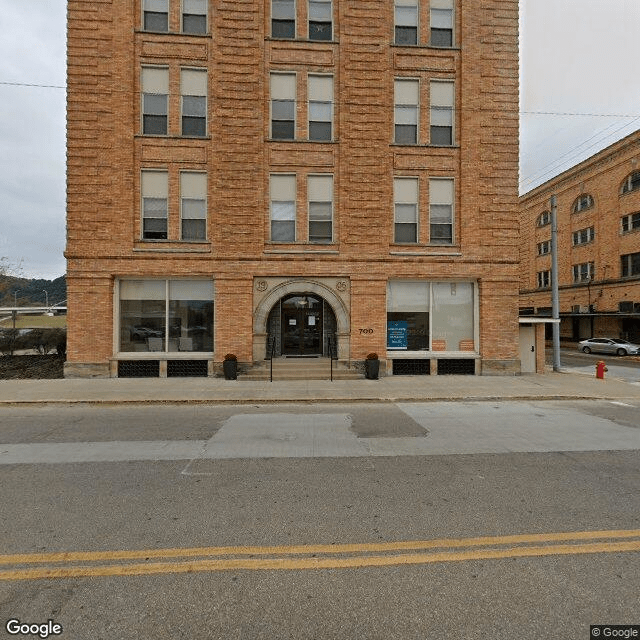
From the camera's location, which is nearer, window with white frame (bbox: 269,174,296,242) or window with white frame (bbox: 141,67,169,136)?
window with white frame (bbox: 141,67,169,136)

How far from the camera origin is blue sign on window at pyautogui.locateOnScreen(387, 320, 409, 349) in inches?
571

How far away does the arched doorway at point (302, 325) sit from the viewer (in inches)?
601

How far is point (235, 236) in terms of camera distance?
13898 millimetres

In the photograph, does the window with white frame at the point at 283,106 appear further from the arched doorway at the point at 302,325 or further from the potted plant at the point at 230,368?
the potted plant at the point at 230,368

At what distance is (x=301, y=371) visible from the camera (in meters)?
13.4

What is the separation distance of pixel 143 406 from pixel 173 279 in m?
5.83

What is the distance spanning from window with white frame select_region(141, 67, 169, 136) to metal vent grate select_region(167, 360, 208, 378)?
8.29 m

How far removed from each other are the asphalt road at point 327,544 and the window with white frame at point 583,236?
35648mm

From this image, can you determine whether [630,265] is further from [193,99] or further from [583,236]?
[193,99]

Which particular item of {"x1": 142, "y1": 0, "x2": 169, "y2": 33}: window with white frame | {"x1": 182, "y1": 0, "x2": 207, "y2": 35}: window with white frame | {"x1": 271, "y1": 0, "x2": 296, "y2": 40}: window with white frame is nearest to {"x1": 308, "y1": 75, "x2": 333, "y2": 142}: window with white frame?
{"x1": 271, "y1": 0, "x2": 296, "y2": 40}: window with white frame

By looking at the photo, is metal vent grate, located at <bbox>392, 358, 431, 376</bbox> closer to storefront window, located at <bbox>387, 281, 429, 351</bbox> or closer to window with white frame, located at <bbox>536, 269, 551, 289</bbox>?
storefront window, located at <bbox>387, 281, 429, 351</bbox>

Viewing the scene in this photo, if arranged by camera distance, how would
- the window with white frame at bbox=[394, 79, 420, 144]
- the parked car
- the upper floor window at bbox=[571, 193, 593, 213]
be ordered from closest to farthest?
1. the window with white frame at bbox=[394, 79, 420, 144]
2. the parked car
3. the upper floor window at bbox=[571, 193, 593, 213]

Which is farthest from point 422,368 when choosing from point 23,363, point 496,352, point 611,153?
point 611,153

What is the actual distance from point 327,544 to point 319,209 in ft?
40.9
